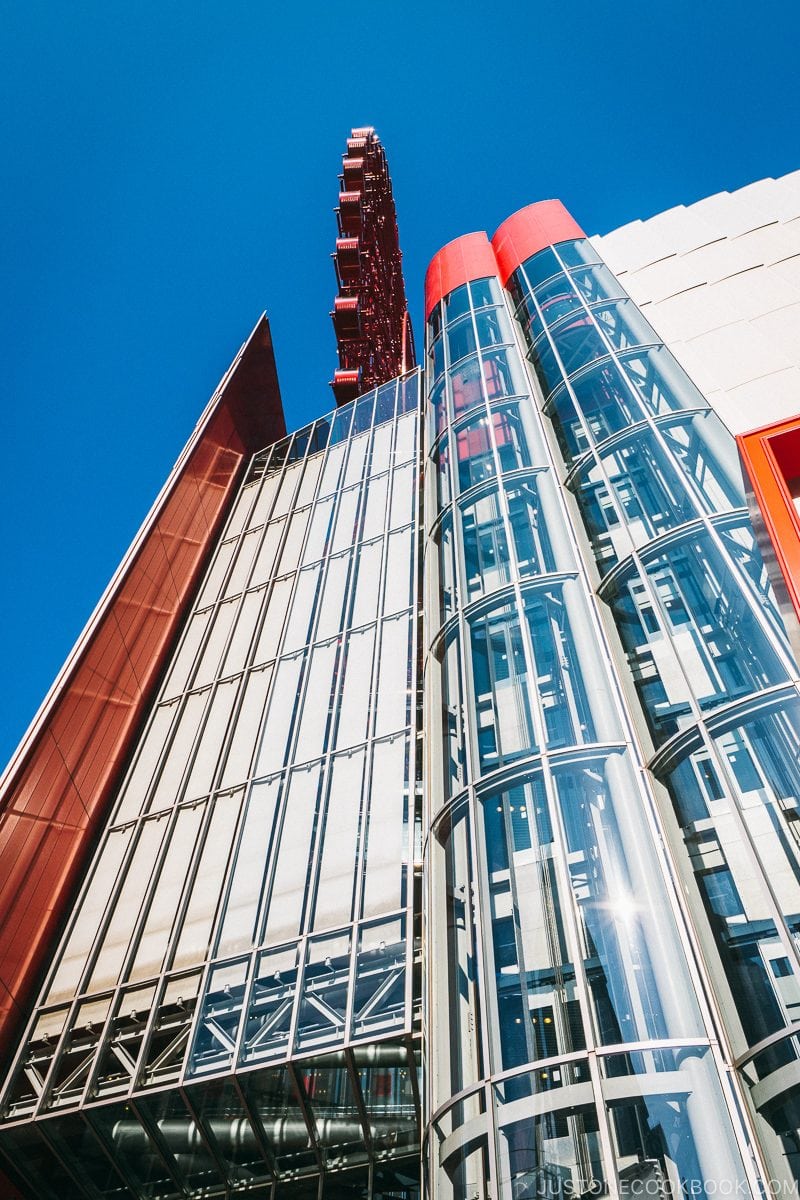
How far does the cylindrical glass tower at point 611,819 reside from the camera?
7523 mm

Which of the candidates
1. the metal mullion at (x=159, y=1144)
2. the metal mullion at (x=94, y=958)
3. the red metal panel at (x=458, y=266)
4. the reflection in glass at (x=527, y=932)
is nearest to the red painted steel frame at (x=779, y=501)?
the reflection in glass at (x=527, y=932)

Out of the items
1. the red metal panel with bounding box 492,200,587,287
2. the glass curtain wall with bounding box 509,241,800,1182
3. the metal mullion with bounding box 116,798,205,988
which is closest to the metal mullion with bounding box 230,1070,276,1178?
the metal mullion with bounding box 116,798,205,988

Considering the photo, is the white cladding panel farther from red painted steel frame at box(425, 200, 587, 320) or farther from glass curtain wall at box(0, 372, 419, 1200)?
glass curtain wall at box(0, 372, 419, 1200)

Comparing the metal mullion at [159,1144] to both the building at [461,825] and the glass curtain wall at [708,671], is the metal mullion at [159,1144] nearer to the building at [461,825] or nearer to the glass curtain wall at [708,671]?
the building at [461,825]

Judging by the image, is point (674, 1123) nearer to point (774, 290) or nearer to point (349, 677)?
point (349, 677)

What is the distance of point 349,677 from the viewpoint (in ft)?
55.5

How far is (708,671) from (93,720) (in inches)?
481

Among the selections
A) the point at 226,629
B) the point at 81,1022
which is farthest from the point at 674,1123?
the point at 226,629

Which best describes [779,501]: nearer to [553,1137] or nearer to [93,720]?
[553,1137]

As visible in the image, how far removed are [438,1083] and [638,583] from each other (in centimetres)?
731

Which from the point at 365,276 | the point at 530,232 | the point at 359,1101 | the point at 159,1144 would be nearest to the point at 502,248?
the point at 530,232

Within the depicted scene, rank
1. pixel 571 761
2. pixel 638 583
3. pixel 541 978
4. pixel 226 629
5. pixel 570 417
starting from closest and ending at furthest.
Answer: pixel 541 978
pixel 571 761
pixel 638 583
pixel 570 417
pixel 226 629

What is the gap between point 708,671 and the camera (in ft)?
35.4

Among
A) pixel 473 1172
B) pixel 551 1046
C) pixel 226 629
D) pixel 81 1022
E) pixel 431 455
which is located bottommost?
pixel 473 1172
